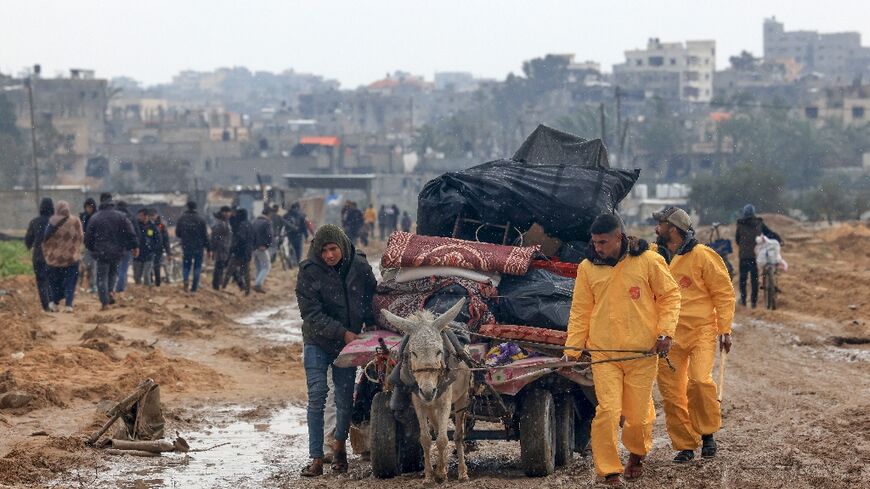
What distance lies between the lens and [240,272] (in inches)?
1040

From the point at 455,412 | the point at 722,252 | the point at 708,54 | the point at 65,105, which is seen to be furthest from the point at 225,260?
the point at 708,54

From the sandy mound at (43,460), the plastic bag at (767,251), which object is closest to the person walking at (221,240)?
the plastic bag at (767,251)

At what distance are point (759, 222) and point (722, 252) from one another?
2619 mm

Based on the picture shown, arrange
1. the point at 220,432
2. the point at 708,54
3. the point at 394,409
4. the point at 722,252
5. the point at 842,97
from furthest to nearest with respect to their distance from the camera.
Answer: the point at 708,54 → the point at 842,97 → the point at 722,252 → the point at 220,432 → the point at 394,409

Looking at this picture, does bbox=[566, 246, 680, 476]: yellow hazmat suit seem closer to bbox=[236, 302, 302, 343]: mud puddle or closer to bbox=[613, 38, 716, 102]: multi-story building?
bbox=[236, 302, 302, 343]: mud puddle

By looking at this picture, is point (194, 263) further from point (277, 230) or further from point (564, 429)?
point (564, 429)

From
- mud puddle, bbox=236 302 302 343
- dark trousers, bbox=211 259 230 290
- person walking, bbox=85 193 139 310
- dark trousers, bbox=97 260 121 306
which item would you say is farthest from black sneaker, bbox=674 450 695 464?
dark trousers, bbox=211 259 230 290

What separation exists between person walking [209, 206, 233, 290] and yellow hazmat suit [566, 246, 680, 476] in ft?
54.2

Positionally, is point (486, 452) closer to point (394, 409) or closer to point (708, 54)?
point (394, 409)

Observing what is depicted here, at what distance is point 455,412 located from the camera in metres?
9.61

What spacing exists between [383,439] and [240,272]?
671 inches

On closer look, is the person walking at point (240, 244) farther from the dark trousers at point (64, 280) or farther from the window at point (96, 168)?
the window at point (96, 168)

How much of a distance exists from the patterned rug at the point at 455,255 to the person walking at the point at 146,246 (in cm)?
1379

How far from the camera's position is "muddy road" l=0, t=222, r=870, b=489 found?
9.87 m
